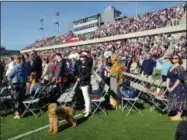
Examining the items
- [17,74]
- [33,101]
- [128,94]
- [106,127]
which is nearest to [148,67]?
[128,94]

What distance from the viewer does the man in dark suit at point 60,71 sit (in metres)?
11.5

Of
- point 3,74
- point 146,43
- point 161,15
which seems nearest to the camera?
point 3,74

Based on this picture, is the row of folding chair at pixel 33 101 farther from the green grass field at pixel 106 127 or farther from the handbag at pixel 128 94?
the handbag at pixel 128 94

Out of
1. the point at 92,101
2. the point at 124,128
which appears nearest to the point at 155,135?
the point at 124,128

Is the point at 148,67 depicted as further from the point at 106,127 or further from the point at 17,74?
the point at 106,127

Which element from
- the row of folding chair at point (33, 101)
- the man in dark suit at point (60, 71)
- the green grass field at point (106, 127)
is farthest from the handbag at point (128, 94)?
the row of folding chair at point (33, 101)

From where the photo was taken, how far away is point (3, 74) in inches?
513

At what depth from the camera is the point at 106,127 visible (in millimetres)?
8820

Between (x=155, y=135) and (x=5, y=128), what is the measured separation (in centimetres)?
359

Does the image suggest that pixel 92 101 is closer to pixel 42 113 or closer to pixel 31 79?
pixel 42 113

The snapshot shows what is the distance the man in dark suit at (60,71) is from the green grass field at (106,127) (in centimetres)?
160

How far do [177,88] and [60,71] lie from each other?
3824mm

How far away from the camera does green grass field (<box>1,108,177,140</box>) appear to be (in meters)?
8.02

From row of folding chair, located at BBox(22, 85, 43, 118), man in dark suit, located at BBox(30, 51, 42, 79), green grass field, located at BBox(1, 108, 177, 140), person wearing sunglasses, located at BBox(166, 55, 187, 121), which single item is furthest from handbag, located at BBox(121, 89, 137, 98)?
man in dark suit, located at BBox(30, 51, 42, 79)
